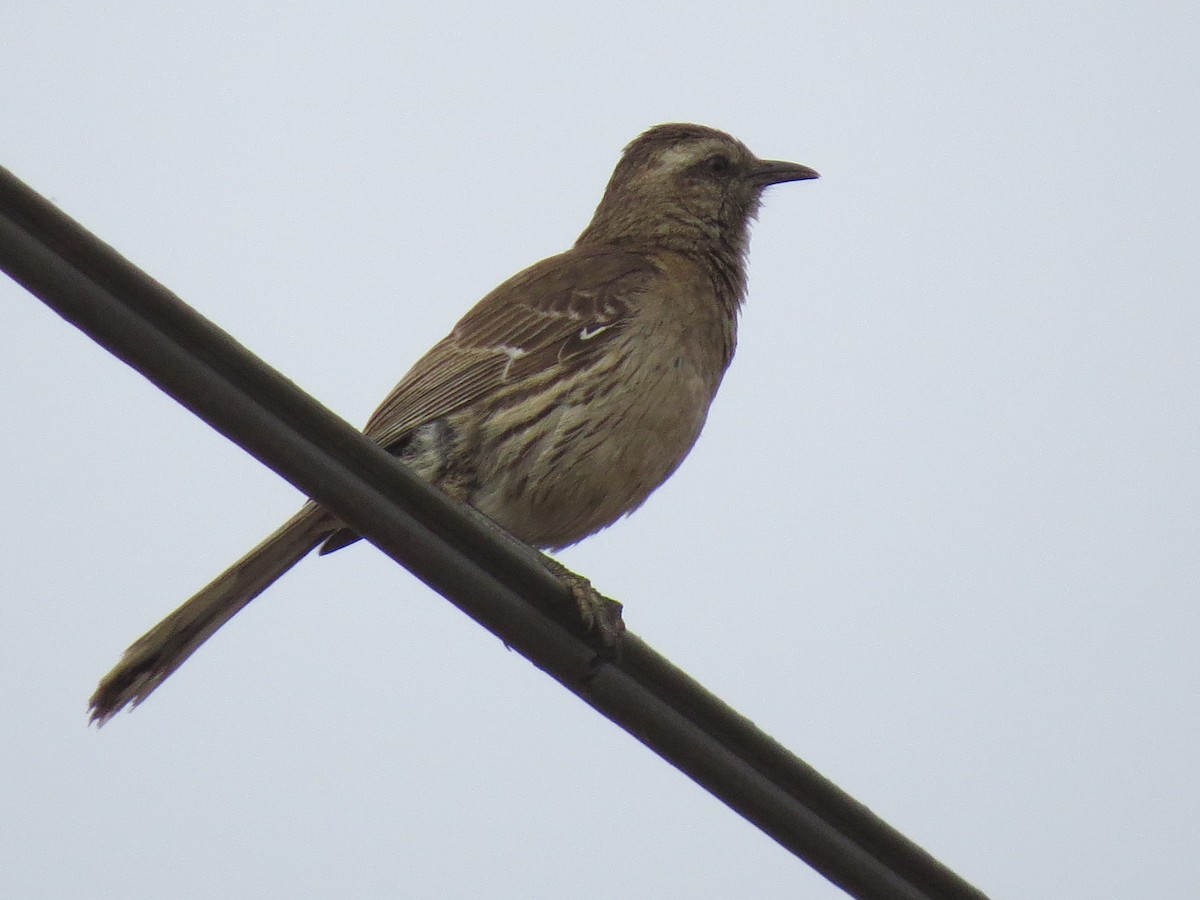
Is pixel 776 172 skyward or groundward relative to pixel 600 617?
skyward

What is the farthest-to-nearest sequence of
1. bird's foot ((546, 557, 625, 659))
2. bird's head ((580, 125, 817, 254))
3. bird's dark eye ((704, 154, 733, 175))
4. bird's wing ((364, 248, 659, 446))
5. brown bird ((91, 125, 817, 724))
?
bird's dark eye ((704, 154, 733, 175)) < bird's head ((580, 125, 817, 254)) < bird's wing ((364, 248, 659, 446)) < brown bird ((91, 125, 817, 724)) < bird's foot ((546, 557, 625, 659))

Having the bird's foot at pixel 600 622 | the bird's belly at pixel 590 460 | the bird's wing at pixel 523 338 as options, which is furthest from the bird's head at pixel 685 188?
the bird's foot at pixel 600 622

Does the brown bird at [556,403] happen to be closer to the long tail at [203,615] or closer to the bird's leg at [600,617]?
the long tail at [203,615]

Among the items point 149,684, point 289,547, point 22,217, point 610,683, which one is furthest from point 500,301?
point 22,217

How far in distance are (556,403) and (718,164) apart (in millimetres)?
2244

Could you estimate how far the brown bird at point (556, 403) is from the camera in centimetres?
595

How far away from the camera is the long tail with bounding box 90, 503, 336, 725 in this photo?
5.02 meters

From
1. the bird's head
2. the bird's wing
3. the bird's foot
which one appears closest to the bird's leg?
the bird's foot

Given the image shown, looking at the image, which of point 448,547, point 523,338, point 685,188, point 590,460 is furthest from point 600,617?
point 685,188

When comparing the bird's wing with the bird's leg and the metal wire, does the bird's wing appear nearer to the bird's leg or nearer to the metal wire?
the bird's leg

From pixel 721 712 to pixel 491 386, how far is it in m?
2.79

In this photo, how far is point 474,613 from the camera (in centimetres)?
373

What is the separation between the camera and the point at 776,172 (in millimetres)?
8062

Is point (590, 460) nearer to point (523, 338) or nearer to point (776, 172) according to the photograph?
point (523, 338)
